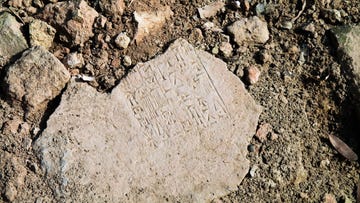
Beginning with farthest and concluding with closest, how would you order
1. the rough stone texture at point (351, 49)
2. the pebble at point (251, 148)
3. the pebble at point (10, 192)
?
the rough stone texture at point (351, 49)
the pebble at point (251, 148)
the pebble at point (10, 192)

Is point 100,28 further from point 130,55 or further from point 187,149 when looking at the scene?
point 187,149

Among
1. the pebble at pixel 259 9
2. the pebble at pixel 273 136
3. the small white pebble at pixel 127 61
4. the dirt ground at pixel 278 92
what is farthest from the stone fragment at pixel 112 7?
the pebble at pixel 273 136

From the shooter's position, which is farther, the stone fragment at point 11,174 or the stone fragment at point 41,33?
the stone fragment at point 41,33

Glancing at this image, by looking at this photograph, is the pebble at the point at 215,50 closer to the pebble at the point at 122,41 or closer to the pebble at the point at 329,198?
the pebble at the point at 122,41

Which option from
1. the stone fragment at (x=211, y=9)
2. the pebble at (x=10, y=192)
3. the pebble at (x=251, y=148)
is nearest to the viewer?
the pebble at (x=10, y=192)

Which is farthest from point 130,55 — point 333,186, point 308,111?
point 333,186

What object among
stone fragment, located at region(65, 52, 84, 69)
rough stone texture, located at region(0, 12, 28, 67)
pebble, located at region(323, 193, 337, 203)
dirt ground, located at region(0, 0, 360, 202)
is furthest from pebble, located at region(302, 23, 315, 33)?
rough stone texture, located at region(0, 12, 28, 67)
